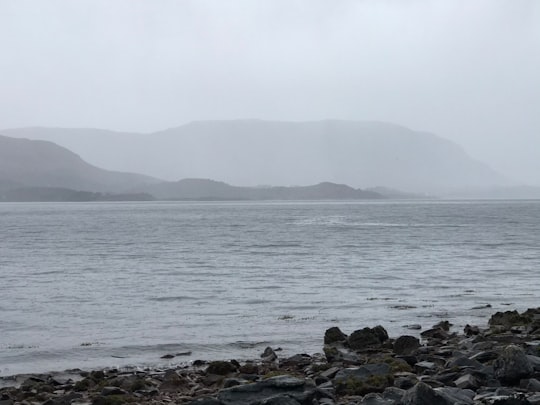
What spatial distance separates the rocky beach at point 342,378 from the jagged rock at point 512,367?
0.05 feet

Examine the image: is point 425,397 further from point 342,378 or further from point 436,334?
point 436,334

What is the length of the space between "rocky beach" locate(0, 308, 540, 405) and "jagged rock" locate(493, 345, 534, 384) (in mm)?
14

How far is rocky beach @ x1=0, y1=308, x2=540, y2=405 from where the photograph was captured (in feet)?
32.4

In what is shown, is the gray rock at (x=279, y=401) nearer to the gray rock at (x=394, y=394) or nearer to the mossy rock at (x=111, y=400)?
the gray rock at (x=394, y=394)

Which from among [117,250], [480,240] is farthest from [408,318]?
[480,240]

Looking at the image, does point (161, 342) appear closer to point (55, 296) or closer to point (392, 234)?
point (55, 296)

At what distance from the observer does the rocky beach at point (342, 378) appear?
9883 millimetres

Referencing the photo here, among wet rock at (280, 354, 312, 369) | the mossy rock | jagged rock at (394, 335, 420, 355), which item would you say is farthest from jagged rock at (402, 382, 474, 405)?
jagged rock at (394, 335, 420, 355)

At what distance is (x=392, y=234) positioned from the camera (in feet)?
218

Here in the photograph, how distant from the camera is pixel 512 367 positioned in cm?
1083

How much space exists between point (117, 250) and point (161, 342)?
108ft

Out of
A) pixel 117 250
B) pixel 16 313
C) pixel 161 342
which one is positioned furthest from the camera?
pixel 117 250

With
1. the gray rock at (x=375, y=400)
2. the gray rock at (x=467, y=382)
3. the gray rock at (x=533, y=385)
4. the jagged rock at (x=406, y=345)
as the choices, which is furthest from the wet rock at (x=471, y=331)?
the gray rock at (x=375, y=400)

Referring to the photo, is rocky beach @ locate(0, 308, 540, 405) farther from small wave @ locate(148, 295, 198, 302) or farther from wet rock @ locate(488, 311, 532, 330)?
small wave @ locate(148, 295, 198, 302)
